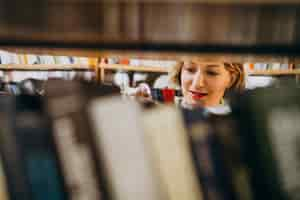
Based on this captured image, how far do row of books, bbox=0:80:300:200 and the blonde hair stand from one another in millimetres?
25

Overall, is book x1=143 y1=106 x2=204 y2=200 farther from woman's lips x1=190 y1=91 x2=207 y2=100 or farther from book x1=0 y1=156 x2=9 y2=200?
book x1=0 y1=156 x2=9 y2=200

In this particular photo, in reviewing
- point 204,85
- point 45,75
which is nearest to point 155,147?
point 204,85

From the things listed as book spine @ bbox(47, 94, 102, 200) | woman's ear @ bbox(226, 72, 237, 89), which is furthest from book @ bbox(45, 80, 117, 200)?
woman's ear @ bbox(226, 72, 237, 89)

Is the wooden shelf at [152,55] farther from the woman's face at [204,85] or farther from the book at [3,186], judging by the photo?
the book at [3,186]

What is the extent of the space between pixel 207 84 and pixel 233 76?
52mm

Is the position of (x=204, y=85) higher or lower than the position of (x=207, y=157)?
higher

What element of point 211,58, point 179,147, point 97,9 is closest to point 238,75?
point 211,58

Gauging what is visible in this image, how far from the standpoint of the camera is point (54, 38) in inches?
25.3

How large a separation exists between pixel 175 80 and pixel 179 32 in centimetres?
11

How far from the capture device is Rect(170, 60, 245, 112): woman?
27.2 inches

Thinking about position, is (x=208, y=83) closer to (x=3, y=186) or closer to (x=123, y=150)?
(x=123, y=150)

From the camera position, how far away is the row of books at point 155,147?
688 millimetres

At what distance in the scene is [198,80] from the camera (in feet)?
2.30

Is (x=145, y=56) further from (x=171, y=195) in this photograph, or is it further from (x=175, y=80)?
(x=171, y=195)
